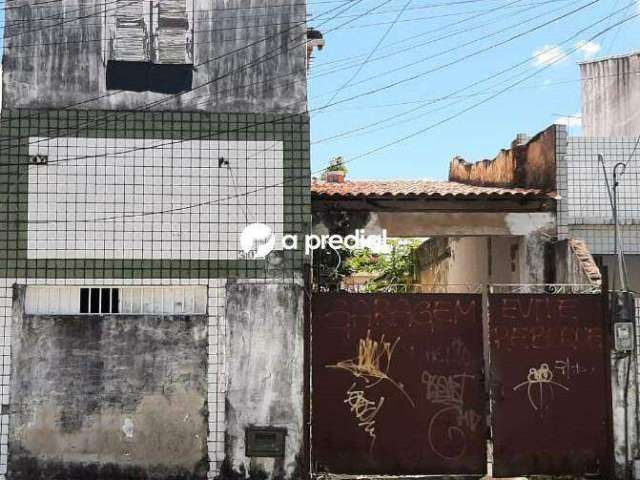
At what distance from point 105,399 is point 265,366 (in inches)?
77.0

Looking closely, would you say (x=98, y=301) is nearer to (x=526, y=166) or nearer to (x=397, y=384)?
(x=397, y=384)

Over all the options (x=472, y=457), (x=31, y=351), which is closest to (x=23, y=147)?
(x=31, y=351)

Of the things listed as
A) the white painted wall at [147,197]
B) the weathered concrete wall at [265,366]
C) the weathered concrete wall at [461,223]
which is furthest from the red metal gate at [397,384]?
the weathered concrete wall at [461,223]

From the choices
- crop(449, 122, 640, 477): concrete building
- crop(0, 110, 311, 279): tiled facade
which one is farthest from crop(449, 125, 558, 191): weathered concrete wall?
crop(0, 110, 311, 279): tiled facade

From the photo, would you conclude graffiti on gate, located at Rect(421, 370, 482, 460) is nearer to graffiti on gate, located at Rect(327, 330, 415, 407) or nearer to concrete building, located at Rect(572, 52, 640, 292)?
graffiti on gate, located at Rect(327, 330, 415, 407)

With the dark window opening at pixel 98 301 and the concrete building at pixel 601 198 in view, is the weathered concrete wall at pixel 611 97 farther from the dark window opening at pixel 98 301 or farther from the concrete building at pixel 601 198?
the dark window opening at pixel 98 301

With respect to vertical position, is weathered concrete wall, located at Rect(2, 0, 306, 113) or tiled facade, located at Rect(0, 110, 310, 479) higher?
weathered concrete wall, located at Rect(2, 0, 306, 113)

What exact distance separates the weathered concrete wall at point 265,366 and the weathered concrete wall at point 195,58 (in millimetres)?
2380

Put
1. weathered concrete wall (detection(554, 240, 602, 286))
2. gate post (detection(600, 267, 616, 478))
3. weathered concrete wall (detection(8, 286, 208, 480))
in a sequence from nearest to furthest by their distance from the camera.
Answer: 1. weathered concrete wall (detection(8, 286, 208, 480))
2. gate post (detection(600, 267, 616, 478))
3. weathered concrete wall (detection(554, 240, 602, 286))

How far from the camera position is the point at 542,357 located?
9.90m

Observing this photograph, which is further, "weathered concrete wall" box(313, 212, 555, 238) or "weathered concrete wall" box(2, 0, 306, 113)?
"weathered concrete wall" box(313, 212, 555, 238)

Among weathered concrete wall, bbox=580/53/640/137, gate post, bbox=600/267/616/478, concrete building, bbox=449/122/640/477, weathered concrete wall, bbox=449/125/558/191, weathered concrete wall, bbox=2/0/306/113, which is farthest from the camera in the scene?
weathered concrete wall, bbox=580/53/640/137

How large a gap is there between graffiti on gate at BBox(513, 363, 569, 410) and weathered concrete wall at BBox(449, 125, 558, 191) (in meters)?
2.89

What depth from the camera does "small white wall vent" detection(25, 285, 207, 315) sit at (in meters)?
9.81
